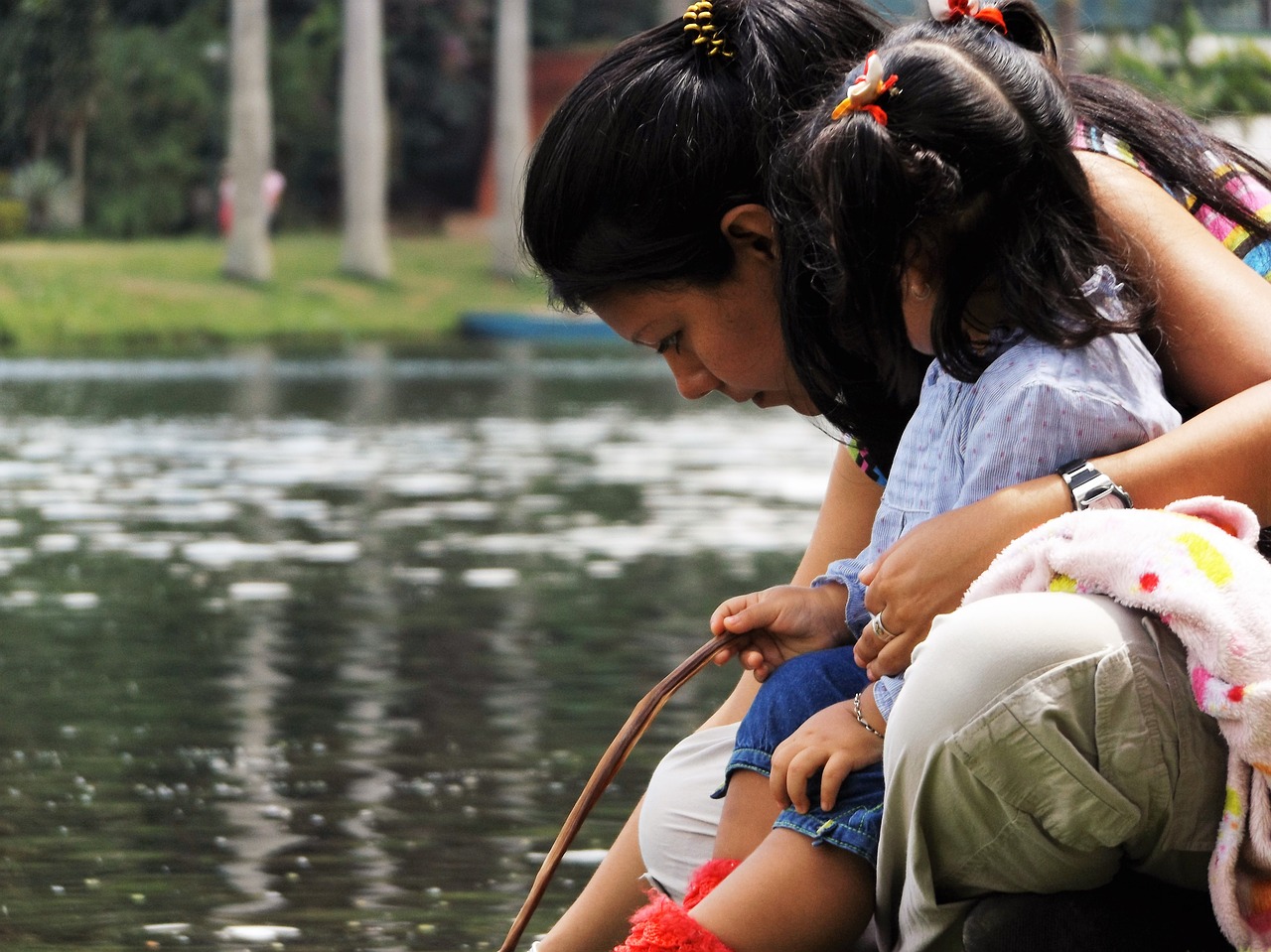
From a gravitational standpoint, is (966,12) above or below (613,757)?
above

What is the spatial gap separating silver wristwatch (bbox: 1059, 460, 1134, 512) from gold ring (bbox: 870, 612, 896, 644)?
0.23 meters

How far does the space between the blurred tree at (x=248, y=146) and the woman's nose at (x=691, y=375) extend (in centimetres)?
2658

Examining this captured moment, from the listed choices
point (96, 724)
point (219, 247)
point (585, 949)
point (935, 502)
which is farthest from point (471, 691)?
point (219, 247)

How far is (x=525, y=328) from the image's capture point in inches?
1055

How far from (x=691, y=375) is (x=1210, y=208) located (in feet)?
2.08

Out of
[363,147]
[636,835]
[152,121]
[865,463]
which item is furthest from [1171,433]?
[152,121]

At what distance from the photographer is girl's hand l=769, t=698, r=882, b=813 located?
2.28 m

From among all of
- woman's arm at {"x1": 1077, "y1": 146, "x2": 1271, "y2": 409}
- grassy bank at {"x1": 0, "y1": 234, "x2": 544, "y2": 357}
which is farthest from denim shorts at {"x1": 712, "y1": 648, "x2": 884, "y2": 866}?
grassy bank at {"x1": 0, "y1": 234, "x2": 544, "y2": 357}

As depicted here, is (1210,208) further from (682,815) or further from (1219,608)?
(682,815)

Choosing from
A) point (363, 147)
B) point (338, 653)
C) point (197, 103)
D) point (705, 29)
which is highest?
point (705, 29)

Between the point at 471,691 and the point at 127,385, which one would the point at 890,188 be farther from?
the point at 127,385

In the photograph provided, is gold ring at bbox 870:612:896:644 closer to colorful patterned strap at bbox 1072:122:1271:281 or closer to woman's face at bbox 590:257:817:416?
woman's face at bbox 590:257:817:416

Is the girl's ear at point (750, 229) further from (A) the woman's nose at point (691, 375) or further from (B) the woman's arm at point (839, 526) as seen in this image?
(B) the woman's arm at point (839, 526)

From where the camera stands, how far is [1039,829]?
2104mm
